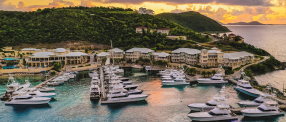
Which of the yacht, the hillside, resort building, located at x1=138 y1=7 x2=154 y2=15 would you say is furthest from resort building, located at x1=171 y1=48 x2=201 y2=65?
resort building, located at x1=138 y1=7 x2=154 y2=15

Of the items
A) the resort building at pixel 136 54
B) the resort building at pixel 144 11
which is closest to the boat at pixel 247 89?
the resort building at pixel 136 54

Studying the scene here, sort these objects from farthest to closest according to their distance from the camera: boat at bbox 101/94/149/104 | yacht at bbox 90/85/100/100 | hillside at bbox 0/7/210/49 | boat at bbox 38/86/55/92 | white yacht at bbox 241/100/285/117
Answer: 1. hillside at bbox 0/7/210/49
2. boat at bbox 38/86/55/92
3. yacht at bbox 90/85/100/100
4. boat at bbox 101/94/149/104
5. white yacht at bbox 241/100/285/117

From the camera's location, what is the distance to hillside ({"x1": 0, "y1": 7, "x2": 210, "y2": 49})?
102 metres

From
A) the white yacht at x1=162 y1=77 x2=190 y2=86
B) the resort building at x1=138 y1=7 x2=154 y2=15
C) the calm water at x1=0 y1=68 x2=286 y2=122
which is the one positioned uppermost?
the resort building at x1=138 y1=7 x2=154 y2=15

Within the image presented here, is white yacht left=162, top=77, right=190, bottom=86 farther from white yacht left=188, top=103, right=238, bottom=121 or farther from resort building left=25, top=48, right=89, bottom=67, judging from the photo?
resort building left=25, top=48, right=89, bottom=67

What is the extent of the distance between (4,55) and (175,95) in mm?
68428

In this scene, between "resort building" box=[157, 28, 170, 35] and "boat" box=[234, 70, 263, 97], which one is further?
"resort building" box=[157, 28, 170, 35]

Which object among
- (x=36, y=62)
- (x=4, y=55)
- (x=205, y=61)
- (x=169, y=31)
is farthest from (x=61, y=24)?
(x=205, y=61)

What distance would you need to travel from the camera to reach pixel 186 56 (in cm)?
7888

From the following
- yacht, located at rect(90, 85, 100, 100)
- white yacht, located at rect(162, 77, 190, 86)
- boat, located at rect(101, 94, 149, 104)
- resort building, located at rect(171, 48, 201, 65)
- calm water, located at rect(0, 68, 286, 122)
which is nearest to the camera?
calm water, located at rect(0, 68, 286, 122)

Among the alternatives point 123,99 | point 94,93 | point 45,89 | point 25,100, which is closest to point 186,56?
point 123,99

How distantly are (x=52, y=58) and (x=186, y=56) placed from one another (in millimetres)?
47610

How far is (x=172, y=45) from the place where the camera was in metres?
98.0

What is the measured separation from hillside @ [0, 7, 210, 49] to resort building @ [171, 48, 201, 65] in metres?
13.1
